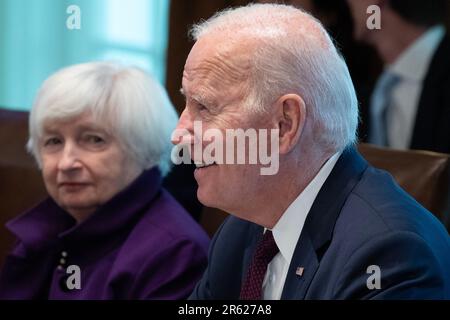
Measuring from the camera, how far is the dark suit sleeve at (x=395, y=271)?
1.36m

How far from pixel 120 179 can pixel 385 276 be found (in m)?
0.94

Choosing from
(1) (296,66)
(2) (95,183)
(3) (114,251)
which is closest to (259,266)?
(1) (296,66)

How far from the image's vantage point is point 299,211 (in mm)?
1587

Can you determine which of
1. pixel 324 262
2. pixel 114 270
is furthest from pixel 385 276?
pixel 114 270

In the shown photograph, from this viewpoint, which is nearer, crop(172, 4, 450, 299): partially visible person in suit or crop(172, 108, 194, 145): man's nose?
crop(172, 4, 450, 299): partially visible person in suit

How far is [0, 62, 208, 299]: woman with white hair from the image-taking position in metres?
2.06

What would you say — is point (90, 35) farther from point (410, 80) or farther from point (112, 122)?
point (112, 122)

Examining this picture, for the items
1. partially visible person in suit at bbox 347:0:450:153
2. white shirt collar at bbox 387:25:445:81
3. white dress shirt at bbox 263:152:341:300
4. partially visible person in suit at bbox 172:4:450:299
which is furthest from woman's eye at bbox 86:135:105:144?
white shirt collar at bbox 387:25:445:81

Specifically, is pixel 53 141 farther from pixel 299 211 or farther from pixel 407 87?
pixel 407 87

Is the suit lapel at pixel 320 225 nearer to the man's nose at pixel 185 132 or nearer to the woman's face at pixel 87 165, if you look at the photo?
the man's nose at pixel 185 132

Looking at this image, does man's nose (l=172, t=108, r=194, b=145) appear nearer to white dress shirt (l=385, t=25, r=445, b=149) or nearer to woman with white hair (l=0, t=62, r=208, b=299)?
woman with white hair (l=0, t=62, r=208, b=299)

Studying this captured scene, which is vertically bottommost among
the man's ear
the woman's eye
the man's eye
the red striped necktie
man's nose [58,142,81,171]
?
the red striped necktie

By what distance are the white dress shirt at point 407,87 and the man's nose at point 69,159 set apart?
4.06ft

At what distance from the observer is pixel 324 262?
1.48 metres
